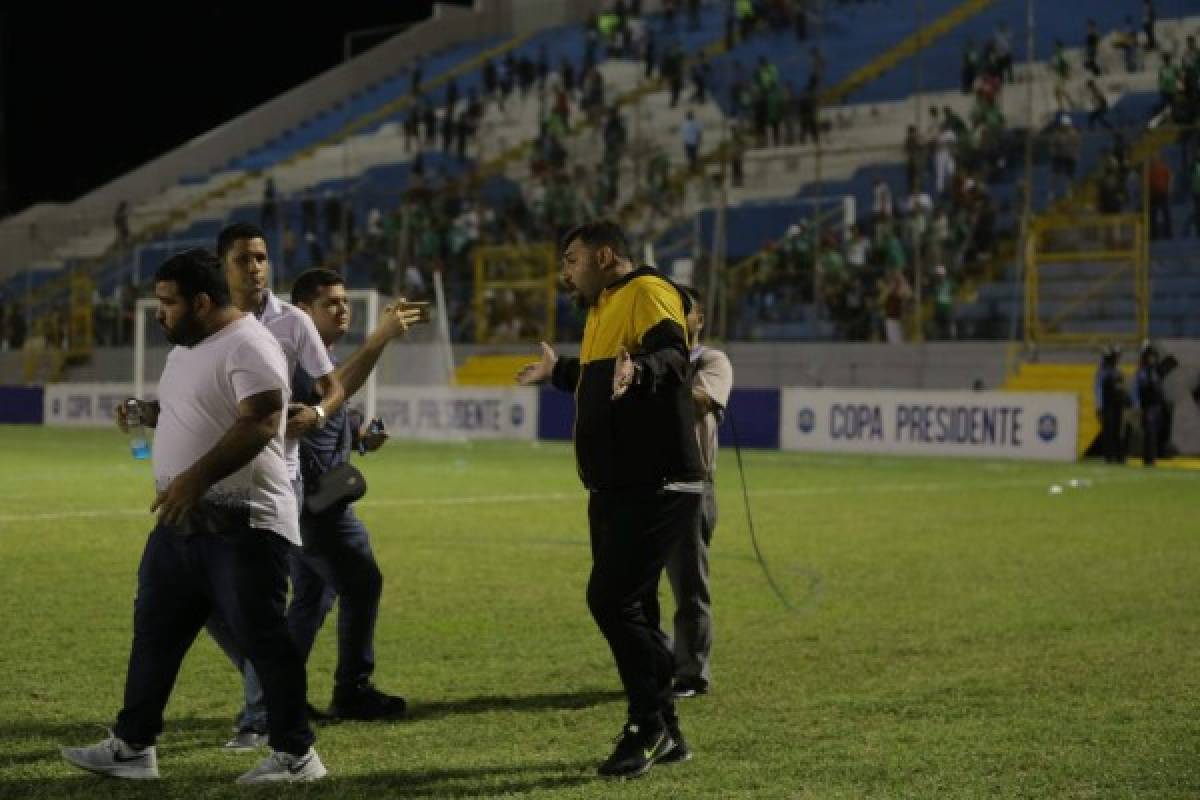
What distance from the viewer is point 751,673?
969 centimetres

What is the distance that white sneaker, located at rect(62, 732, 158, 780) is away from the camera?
6.99 metres

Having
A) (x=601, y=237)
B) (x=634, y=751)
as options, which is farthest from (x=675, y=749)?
(x=601, y=237)

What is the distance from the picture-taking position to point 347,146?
174ft

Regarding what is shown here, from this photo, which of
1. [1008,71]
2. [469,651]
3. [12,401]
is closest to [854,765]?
[469,651]

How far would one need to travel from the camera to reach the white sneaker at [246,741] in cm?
760

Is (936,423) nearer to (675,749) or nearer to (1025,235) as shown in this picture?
(1025,235)

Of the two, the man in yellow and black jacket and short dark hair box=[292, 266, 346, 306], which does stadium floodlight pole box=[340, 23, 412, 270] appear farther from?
the man in yellow and black jacket

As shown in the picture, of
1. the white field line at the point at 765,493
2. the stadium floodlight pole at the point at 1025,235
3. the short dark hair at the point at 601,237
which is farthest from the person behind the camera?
the stadium floodlight pole at the point at 1025,235

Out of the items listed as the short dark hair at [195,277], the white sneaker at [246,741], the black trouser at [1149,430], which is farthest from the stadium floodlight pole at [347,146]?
the short dark hair at [195,277]

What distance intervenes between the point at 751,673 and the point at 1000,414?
21548mm

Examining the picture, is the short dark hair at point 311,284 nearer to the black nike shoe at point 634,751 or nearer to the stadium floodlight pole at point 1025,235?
the black nike shoe at point 634,751

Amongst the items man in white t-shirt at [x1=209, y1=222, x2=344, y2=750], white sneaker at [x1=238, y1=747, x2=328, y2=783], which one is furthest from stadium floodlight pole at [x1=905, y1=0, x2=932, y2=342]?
white sneaker at [x1=238, y1=747, x2=328, y2=783]

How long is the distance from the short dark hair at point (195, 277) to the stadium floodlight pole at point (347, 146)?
34.4 metres

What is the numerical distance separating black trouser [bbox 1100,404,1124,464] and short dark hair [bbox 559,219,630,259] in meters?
23.2
